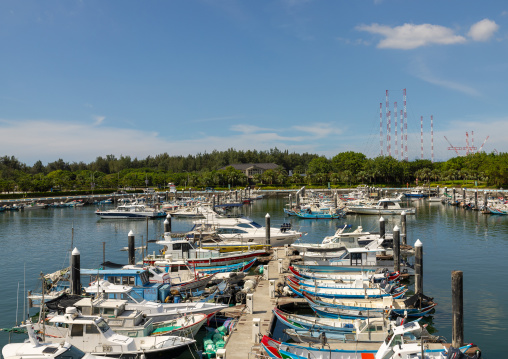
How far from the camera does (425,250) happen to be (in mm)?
49375

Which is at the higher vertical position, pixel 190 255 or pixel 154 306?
pixel 190 255

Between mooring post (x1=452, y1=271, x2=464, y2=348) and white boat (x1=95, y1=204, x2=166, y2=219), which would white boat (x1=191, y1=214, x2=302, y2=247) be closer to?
mooring post (x1=452, y1=271, x2=464, y2=348)

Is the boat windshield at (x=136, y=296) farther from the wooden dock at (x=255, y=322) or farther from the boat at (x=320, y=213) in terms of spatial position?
the boat at (x=320, y=213)

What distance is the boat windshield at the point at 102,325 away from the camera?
18297mm

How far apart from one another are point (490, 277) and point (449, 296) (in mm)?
8200

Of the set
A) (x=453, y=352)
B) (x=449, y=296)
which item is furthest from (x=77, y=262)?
(x=449, y=296)

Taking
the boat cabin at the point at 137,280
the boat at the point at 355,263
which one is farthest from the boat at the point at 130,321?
the boat at the point at 355,263

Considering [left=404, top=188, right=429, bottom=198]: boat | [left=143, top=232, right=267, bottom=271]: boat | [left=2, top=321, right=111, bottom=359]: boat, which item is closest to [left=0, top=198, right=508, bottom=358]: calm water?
[left=143, top=232, right=267, bottom=271]: boat

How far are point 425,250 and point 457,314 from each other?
3068 centimetres

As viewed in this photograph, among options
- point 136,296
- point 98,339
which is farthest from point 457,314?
point 136,296

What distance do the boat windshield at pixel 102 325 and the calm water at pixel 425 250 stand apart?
983cm

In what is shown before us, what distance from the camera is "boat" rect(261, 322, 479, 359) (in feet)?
54.3

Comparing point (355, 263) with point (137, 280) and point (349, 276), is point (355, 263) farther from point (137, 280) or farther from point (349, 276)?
point (137, 280)

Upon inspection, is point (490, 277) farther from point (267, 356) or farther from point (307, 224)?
point (307, 224)
